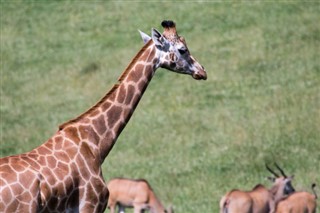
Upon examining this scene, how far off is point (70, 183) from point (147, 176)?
11.4m

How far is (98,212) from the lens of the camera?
12.2 metres

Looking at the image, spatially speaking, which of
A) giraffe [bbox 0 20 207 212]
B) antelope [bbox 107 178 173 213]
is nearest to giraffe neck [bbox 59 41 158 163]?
giraffe [bbox 0 20 207 212]

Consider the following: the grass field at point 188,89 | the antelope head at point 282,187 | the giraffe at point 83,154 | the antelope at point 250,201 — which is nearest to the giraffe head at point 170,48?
the giraffe at point 83,154

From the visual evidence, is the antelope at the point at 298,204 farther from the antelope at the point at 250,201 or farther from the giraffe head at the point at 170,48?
the giraffe head at the point at 170,48

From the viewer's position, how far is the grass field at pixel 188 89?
23.5 metres

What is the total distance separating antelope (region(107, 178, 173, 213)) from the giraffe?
7.25 m

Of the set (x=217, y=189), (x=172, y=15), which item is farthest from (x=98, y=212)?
Result: (x=172, y=15)

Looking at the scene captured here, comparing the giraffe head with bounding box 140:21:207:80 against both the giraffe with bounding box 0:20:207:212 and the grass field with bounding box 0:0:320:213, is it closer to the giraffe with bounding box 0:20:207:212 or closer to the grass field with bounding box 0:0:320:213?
the giraffe with bounding box 0:20:207:212

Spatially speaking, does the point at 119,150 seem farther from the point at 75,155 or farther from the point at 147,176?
the point at 75,155

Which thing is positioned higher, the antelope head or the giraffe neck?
the giraffe neck

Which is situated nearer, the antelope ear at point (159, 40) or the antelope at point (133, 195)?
the antelope ear at point (159, 40)

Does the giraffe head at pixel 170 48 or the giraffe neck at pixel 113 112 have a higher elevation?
the giraffe head at pixel 170 48

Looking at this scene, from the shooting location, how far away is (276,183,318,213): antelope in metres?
18.5

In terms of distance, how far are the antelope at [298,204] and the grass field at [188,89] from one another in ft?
5.20
